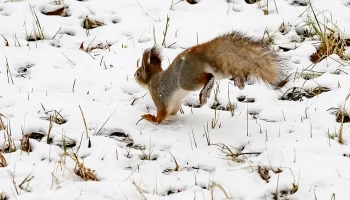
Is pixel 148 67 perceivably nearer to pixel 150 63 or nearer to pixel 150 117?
pixel 150 63

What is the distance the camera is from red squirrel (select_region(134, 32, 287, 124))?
11.5 ft

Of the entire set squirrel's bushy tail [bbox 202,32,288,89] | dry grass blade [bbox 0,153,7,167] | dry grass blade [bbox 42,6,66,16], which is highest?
squirrel's bushy tail [bbox 202,32,288,89]

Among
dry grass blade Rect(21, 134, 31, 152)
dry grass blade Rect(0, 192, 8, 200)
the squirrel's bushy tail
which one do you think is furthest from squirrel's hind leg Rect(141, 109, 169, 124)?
dry grass blade Rect(0, 192, 8, 200)

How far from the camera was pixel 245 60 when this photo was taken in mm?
3539

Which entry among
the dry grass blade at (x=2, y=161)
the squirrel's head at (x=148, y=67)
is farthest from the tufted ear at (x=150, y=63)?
the dry grass blade at (x=2, y=161)

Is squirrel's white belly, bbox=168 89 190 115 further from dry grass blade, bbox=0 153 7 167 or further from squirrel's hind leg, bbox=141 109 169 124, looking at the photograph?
dry grass blade, bbox=0 153 7 167

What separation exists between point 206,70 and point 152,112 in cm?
75

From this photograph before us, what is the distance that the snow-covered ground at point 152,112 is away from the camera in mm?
3184

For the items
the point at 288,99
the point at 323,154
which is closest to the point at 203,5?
the point at 288,99

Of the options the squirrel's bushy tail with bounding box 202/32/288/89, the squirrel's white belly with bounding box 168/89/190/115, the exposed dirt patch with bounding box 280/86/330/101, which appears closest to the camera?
the squirrel's bushy tail with bounding box 202/32/288/89

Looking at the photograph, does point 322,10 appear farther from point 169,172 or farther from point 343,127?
point 169,172

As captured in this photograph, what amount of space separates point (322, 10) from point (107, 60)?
81.0 inches

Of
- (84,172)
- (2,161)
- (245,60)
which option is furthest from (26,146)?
(245,60)

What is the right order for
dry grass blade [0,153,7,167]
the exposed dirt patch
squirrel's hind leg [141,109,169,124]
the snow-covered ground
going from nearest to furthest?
1. the snow-covered ground
2. dry grass blade [0,153,7,167]
3. squirrel's hind leg [141,109,169,124]
4. the exposed dirt patch
